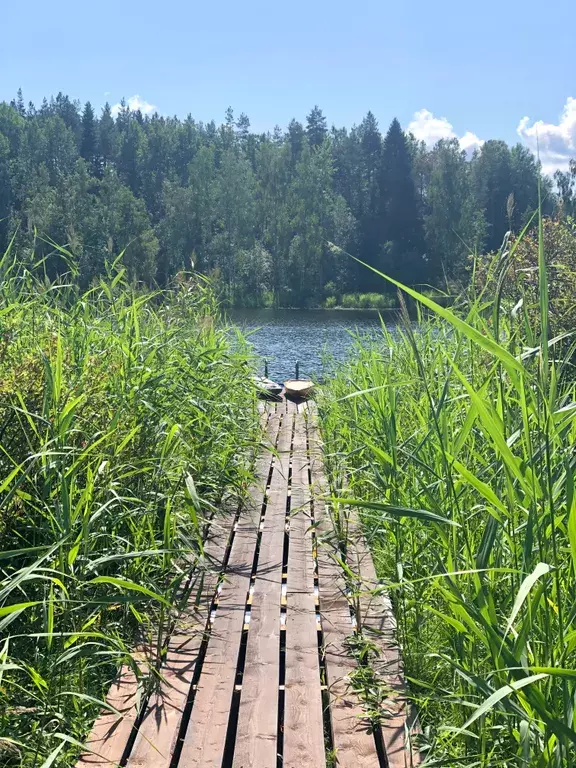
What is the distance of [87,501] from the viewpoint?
2.04m

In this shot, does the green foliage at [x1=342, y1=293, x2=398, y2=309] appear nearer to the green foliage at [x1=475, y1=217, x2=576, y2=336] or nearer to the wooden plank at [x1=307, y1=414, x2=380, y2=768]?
the green foliage at [x1=475, y1=217, x2=576, y2=336]

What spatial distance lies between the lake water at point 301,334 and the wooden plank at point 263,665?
2.84 meters

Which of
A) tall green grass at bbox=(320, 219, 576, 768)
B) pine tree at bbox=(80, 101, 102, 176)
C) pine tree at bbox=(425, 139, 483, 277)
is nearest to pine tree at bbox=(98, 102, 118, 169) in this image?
pine tree at bbox=(80, 101, 102, 176)

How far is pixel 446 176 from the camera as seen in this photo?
152 feet

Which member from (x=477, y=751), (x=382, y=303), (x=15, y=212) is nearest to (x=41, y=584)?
(x=477, y=751)

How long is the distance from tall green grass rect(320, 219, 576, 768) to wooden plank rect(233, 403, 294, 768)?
1.40 ft

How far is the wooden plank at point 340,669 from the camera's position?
6.04 feet

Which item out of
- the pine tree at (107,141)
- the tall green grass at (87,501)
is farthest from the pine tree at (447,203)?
the tall green grass at (87,501)

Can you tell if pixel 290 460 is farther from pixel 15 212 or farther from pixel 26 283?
pixel 15 212

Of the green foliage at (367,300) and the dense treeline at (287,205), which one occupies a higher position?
the dense treeline at (287,205)

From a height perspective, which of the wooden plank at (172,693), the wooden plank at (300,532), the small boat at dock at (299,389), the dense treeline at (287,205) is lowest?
the wooden plank at (172,693)

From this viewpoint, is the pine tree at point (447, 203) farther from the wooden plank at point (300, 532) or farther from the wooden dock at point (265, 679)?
the wooden dock at point (265, 679)

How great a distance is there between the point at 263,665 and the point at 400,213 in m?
53.2

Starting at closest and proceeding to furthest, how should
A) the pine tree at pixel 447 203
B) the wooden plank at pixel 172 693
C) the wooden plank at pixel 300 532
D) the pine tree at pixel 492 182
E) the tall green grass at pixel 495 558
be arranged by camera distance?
the tall green grass at pixel 495 558
the wooden plank at pixel 172 693
the wooden plank at pixel 300 532
the pine tree at pixel 447 203
the pine tree at pixel 492 182
